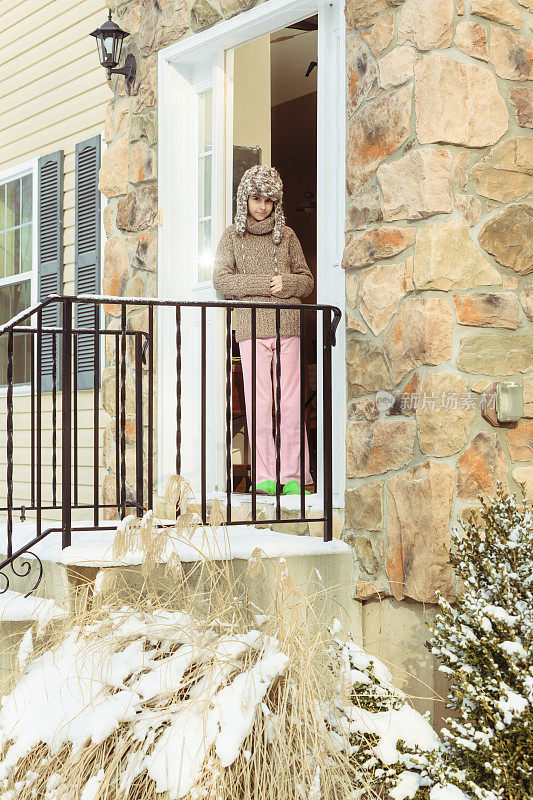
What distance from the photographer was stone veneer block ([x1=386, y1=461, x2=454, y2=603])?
11.0ft

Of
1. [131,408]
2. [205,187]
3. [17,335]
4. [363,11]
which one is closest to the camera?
[363,11]

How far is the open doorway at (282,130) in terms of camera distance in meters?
4.87

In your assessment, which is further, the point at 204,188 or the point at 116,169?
the point at 116,169

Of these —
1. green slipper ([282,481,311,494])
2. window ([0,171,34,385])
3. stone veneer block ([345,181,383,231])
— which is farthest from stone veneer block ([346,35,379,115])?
window ([0,171,34,385])

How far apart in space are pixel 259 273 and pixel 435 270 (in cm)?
127

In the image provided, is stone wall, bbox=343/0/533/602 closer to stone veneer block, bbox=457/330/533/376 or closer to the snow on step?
stone veneer block, bbox=457/330/533/376

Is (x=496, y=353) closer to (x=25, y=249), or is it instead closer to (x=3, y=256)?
(x=25, y=249)

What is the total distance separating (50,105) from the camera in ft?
22.0

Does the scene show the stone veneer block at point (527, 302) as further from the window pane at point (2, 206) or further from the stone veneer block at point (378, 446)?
the window pane at point (2, 206)

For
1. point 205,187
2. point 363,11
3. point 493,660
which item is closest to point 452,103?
point 363,11

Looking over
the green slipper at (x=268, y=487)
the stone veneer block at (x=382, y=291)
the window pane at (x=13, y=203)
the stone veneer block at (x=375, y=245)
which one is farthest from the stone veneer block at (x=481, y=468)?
the window pane at (x=13, y=203)

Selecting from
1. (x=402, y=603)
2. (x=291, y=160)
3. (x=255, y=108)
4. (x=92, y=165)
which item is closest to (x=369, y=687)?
(x=402, y=603)

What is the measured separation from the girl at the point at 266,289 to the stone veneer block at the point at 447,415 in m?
1.10

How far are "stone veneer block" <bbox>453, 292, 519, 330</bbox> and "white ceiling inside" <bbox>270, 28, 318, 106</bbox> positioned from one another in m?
3.03
